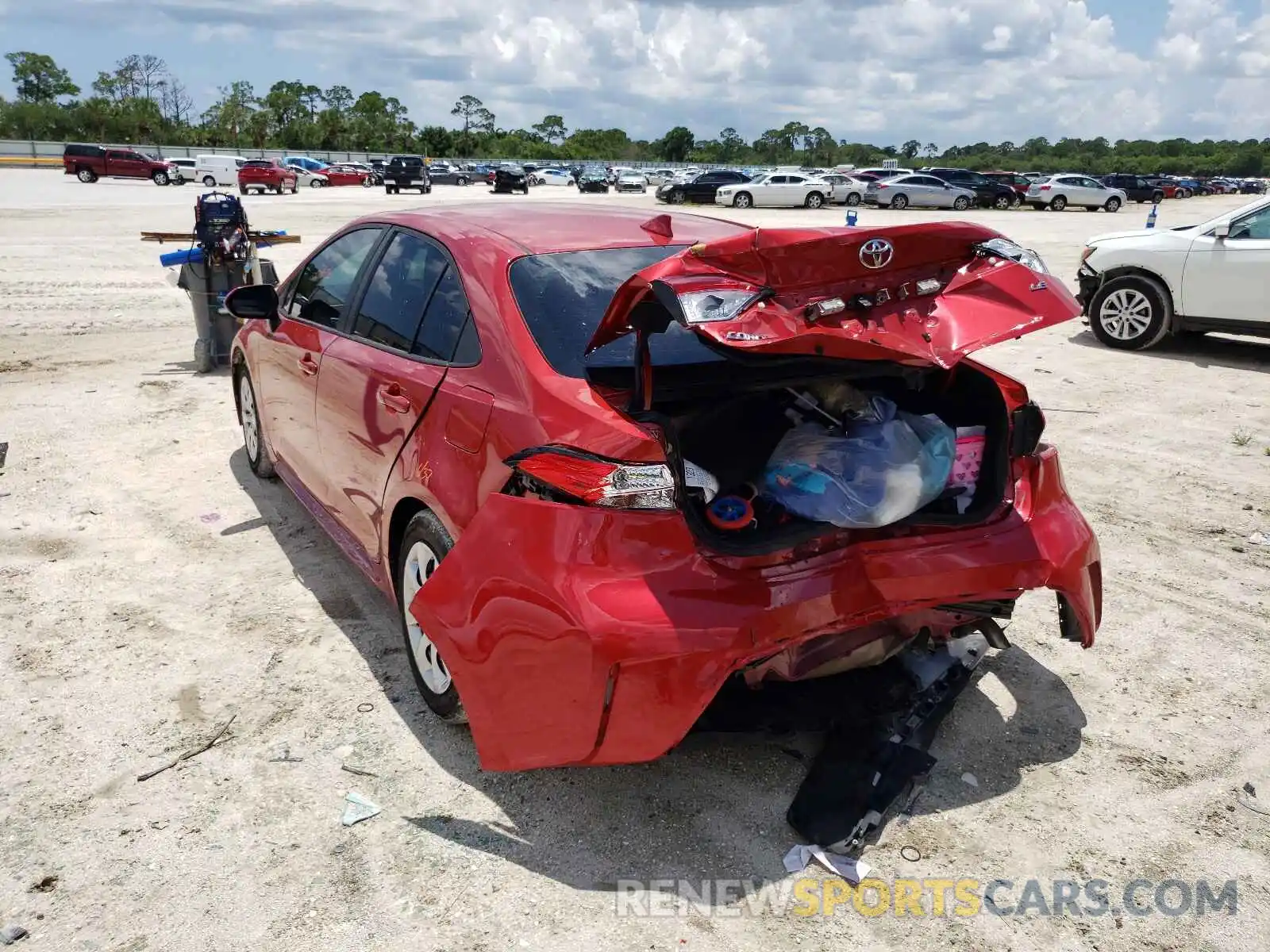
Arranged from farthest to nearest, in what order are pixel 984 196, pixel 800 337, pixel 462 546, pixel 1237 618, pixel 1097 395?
pixel 984 196 < pixel 1097 395 < pixel 1237 618 < pixel 462 546 < pixel 800 337

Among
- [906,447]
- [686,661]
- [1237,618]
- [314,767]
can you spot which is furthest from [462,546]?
[1237,618]

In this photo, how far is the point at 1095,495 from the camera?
559 centimetres

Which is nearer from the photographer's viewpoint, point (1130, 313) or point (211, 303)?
point (211, 303)

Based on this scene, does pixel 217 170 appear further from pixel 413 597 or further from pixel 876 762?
pixel 876 762

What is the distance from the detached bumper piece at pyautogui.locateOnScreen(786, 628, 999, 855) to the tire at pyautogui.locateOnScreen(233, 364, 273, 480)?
3.66 meters

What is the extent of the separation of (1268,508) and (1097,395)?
2.74m

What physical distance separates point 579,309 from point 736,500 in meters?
0.84

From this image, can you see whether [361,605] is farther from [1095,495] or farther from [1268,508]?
[1268,508]

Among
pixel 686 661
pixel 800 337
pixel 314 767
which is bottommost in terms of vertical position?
pixel 314 767

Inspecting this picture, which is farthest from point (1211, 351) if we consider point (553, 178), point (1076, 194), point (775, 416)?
point (553, 178)

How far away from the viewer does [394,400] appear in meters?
3.38

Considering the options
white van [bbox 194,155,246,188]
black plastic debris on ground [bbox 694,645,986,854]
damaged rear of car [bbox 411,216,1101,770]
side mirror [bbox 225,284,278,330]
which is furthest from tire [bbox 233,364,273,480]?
white van [bbox 194,155,246,188]

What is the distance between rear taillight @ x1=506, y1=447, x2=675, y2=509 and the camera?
2496mm

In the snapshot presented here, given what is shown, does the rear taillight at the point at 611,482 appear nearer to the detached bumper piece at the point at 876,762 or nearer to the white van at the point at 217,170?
the detached bumper piece at the point at 876,762
